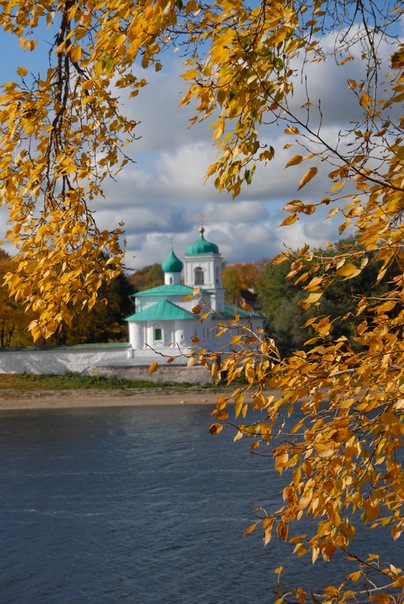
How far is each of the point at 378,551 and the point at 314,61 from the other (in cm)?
926

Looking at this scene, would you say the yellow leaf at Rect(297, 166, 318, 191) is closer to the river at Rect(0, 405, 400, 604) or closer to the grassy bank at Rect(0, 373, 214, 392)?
the river at Rect(0, 405, 400, 604)

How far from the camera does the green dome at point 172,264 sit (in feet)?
129

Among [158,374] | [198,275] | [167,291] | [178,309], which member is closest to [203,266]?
[198,275]

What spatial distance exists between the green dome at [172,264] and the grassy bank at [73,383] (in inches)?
293

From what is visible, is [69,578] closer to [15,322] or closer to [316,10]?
[316,10]

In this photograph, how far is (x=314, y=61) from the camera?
3.06 m

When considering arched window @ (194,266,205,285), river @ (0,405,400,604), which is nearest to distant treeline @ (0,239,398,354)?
arched window @ (194,266,205,285)

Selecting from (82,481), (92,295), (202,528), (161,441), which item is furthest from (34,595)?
(161,441)

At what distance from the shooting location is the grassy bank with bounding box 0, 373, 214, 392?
3275 cm

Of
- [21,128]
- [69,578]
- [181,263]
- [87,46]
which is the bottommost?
[69,578]

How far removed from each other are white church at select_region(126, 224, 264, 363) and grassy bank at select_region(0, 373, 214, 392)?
122cm

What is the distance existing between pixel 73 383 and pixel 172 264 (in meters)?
8.72

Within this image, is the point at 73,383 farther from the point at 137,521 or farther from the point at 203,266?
the point at 137,521

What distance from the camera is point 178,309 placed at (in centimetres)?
3553
